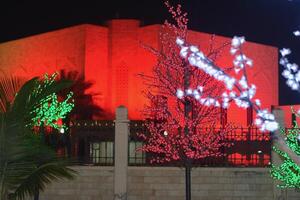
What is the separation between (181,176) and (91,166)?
238 cm

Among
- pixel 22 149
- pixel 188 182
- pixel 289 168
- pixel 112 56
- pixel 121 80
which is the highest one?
pixel 112 56

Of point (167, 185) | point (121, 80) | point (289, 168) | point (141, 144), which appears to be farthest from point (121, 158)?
point (121, 80)

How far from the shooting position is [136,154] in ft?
48.9

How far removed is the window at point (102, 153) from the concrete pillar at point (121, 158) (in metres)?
0.63

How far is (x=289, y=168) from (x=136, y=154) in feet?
13.6

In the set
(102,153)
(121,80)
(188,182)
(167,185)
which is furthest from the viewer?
(121,80)


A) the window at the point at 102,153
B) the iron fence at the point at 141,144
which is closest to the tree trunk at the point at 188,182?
the iron fence at the point at 141,144

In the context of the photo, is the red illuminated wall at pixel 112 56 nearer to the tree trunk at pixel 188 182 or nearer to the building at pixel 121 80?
the building at pixel 121 80

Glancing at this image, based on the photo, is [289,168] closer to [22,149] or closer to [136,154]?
[136,154]

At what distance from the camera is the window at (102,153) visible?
14.6m

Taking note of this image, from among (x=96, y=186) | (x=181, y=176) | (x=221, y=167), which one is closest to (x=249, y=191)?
(x=221, y=167)

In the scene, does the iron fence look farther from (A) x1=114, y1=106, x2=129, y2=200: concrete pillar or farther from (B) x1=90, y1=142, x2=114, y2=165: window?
(A) x1=114, y1=106, x2=129, y2=200: concrete pillar

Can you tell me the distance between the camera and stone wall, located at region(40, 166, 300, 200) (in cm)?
1406

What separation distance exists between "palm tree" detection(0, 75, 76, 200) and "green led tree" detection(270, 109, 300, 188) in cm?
676
